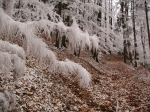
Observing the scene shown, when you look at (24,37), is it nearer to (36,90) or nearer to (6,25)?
(6,25)

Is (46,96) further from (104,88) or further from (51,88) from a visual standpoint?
(104,88)

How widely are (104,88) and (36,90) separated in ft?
15.5

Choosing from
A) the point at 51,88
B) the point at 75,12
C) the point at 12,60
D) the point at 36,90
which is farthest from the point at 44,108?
the point at 75,12

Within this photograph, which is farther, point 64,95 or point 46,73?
point 46,73

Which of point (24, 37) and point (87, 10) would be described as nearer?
point (24, 37)

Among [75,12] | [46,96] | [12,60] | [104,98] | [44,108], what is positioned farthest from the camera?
Result: [75,12]

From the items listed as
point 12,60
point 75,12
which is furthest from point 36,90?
point 75,12

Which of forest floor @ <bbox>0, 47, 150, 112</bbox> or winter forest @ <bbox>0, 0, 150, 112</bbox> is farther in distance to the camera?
forest floor @ <bbox>0, 47, 150, 112</bbox>

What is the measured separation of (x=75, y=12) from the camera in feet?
46.1

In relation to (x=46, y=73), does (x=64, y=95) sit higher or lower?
lower

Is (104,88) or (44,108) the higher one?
(44,108)

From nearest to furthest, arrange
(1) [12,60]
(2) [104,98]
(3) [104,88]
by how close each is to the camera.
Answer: (1) [12,60] < (2) [104,98] < (3) [104,88]

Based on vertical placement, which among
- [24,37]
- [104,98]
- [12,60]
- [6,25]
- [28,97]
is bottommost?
[104,98]

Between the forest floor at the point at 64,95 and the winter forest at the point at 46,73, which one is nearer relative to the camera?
the winter forest at the point at 46,73
